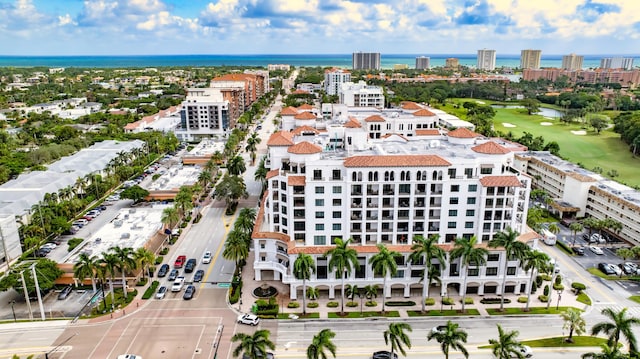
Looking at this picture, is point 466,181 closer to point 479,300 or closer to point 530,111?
point 479,300

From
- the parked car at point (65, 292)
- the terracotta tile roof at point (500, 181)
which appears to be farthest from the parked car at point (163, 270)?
the terracotta tile roof at point (500, 181)

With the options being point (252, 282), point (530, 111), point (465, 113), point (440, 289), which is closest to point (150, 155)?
point (252, 282)

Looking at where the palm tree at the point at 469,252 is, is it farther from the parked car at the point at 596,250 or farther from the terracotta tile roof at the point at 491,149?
the parked car at the point at 596,250

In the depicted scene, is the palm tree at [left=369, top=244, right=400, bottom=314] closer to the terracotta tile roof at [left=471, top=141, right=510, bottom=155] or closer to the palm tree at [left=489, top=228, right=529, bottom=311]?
the palm tree at [left=489, top=228, right=529, bottom=311]

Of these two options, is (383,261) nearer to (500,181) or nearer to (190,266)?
(500,181)

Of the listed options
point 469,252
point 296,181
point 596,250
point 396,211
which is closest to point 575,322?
point 469,252
